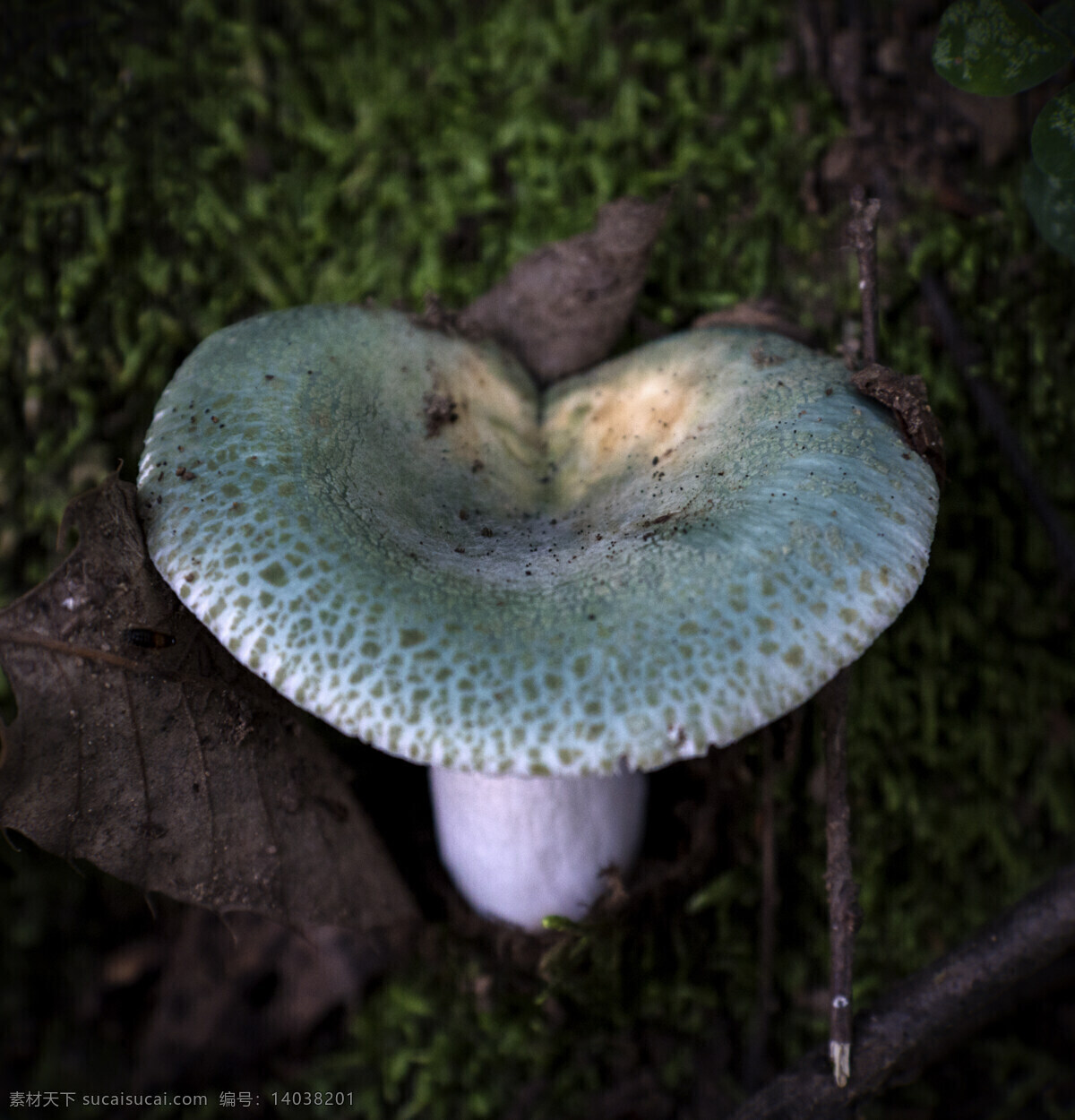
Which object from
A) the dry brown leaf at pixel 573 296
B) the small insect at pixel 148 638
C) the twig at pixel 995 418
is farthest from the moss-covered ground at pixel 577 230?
the small insect at pixel 148 638

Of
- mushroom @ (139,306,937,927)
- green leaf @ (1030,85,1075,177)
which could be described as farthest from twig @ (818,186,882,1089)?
green leaf @ (1030,85,1075,177)

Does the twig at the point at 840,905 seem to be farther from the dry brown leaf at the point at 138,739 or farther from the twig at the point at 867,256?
the dry brown leaf at the point at 138,739

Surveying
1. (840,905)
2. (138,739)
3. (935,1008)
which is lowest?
(935,1008)

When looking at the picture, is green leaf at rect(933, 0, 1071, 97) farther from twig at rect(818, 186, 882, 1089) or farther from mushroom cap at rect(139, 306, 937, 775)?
mushroom cap at rect(139, 306, 937, 775)

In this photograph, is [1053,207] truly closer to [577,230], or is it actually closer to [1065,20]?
[1065,20]

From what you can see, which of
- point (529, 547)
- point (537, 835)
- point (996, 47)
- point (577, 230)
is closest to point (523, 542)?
point (529, 547)

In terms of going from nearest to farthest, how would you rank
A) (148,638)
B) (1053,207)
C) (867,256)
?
(148,638), (867,256), (1053,207)
